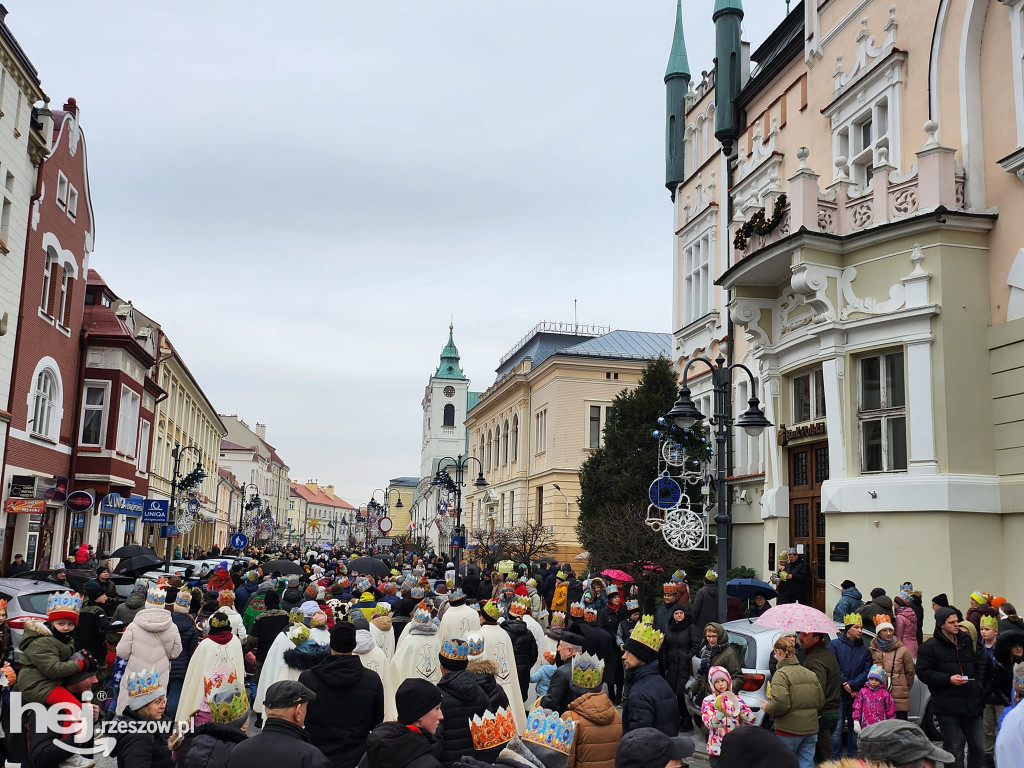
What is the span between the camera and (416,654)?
9.52 m

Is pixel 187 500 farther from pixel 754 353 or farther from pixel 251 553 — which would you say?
pixel 754 353

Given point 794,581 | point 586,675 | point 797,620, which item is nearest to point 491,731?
point 586,675

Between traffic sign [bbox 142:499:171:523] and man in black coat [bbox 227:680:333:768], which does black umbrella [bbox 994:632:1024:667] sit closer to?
man in black coat [bbox 227:680:333:768]

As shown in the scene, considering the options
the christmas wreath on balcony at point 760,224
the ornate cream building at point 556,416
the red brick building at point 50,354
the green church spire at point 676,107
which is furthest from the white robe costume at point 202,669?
the ornate cream building at point 556,416

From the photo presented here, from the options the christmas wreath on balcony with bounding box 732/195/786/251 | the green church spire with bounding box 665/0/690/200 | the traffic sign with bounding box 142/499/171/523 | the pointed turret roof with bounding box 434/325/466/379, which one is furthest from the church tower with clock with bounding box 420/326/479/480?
the christmas wreath on balcony with bounding box 732/195/786/251

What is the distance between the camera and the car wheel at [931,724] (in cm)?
957

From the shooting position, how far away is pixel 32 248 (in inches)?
1045

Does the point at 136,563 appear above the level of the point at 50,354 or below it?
below

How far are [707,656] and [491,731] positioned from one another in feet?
17.9

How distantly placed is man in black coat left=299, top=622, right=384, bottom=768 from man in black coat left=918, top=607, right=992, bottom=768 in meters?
5.74

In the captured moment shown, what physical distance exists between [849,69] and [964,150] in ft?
14.4

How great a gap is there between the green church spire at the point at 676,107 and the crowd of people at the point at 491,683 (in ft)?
54.5

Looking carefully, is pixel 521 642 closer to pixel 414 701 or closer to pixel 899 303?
pixel 414 701

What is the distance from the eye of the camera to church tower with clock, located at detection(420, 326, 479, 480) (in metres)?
112
